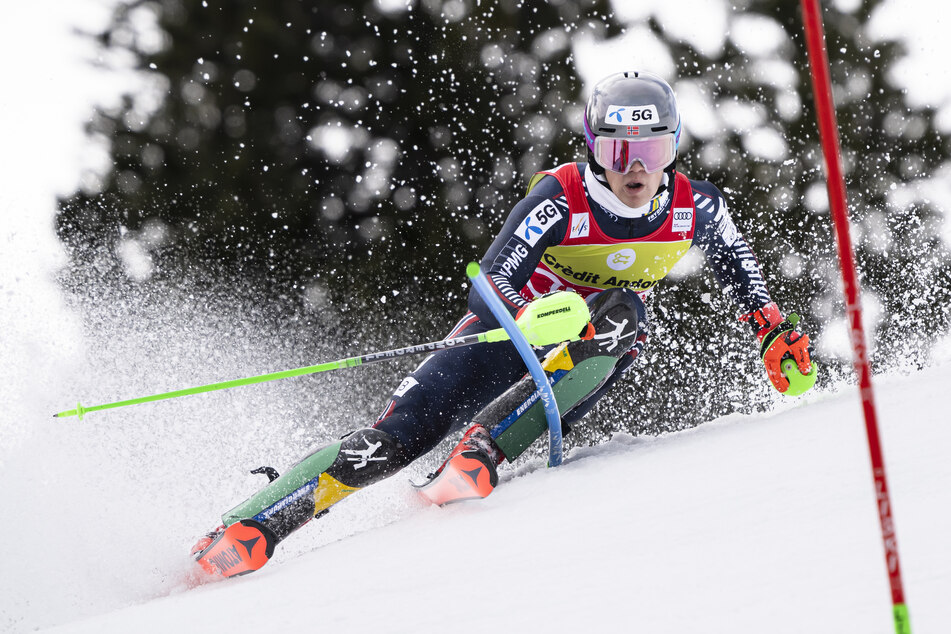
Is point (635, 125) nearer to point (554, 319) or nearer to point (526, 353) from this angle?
point (554, 319)

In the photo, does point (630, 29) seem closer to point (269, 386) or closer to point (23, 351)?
point (269, 386)

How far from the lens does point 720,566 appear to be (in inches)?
58.5

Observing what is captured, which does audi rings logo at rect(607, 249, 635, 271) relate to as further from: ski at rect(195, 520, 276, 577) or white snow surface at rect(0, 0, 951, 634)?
ski at rect(195, 520, 276, 577)

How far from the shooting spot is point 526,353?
8.77ft

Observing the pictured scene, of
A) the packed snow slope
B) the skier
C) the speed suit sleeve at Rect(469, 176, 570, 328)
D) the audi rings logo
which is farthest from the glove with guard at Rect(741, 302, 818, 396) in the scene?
the speed suit sleeve at Rect(469, 176, 570, 328)

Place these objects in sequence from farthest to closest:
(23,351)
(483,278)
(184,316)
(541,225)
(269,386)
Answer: (184,316)
(269,386)
(23,351)
(541,225)
(483,278)

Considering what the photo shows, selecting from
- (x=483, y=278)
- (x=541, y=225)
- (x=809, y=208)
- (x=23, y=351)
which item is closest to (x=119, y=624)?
(x=483, y=278)

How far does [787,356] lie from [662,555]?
73.0 inches

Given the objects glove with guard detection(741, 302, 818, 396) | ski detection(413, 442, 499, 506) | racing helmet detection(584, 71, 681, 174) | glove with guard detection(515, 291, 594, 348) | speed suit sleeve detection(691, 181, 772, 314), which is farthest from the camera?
speed suit sleeve detection(691, 181, 772, 314)

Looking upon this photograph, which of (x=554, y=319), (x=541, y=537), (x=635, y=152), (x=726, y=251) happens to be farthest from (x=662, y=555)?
(x=726, y=251)

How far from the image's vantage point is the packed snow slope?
1320mm

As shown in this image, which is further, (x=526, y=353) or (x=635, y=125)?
(x=635, y=125)

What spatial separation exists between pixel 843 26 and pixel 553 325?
9210 millimetres

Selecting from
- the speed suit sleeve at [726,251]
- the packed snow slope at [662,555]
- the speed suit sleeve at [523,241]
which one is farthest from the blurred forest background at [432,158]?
the packed snow slope at [662,555]
